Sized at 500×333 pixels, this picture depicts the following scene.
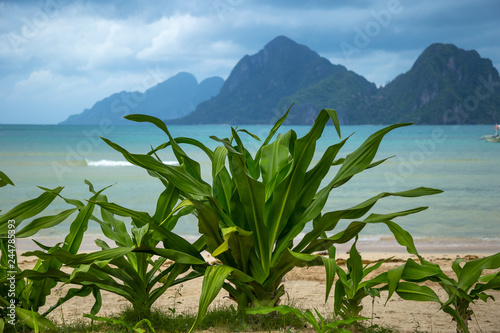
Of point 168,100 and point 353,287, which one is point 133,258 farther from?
point 168,100

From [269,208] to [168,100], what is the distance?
68.9 meters

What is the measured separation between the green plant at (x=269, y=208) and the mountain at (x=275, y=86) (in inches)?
1746

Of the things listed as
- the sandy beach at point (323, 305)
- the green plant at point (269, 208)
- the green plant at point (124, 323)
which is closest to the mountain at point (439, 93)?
the sandy beach at point (323, 305)

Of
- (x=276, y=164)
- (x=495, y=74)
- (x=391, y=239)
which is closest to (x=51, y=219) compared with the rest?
(x=276, y=164)

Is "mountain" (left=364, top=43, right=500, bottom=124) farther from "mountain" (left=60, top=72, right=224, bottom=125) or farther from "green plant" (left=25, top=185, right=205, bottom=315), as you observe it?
"green plant" (left=25, top=185, right=205, bottom=315)

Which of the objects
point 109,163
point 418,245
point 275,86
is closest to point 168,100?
point 275,86

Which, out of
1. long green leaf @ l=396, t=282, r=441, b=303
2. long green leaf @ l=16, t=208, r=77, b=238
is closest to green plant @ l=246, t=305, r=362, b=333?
long green leaf @ l=396, t=282, r=441, b=303

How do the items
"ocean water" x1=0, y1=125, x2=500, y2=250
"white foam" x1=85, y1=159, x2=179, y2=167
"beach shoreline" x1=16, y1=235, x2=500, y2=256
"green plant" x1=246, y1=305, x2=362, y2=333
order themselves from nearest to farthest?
"green plant" x1=246, y1=305, x2=362, y2=333 < "beach shoreline" x1=16, y1=235, x2=500, y2=256 < "ocean water" x1=0, y1=125, x2=500, y2=250 < "white foam" x1=85, y1=159, x2=179, y2=167

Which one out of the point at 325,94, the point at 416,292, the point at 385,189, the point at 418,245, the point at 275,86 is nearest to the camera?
the point at 416,292

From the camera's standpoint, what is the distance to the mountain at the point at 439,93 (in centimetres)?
4597

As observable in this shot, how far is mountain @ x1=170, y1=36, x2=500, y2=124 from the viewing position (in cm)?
4612

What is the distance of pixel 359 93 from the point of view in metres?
46.2

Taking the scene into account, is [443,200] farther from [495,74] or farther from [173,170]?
[495,74]

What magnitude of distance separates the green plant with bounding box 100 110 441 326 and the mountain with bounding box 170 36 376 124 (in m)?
44.4
